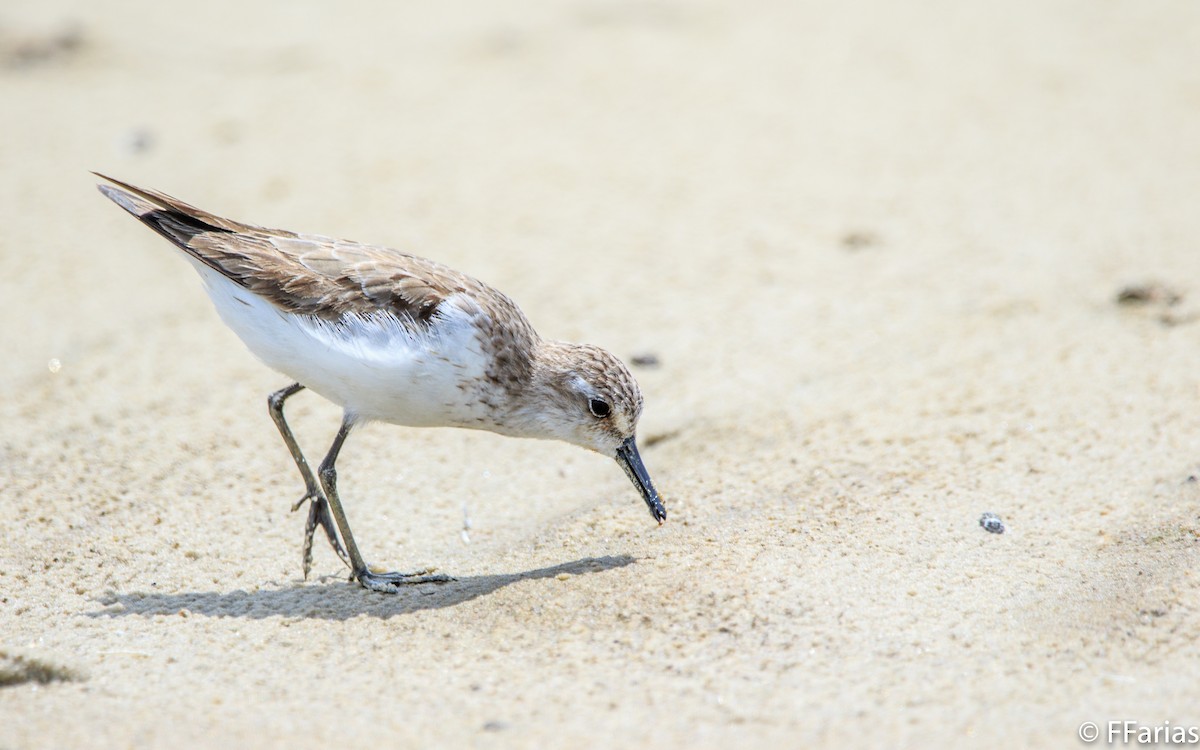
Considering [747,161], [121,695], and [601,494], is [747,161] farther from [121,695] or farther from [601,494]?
[121,695]

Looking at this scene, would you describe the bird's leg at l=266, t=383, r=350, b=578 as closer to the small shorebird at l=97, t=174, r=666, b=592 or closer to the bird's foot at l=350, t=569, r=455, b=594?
the small shorebird at l=97, t=174, r=666, b=592

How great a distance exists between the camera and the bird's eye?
5.35 metres

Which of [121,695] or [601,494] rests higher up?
[121,695]

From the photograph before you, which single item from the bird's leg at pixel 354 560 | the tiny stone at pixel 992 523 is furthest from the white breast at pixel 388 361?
the tiny stone at pixel 992 523

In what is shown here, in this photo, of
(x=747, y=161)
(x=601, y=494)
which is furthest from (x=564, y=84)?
(x=601, y=494)

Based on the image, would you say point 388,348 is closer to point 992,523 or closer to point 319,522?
A: point 319,522

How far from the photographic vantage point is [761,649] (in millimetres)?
4359

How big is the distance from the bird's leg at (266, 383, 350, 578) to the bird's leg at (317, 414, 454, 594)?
0.10 m

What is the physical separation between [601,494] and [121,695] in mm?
2556

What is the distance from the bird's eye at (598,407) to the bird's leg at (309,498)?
4.38 ft

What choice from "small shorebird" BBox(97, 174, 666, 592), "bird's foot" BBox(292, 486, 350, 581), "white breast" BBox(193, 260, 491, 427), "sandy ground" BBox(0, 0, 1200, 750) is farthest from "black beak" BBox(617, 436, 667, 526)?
"bird's foot" BBox(292, 486, 350, 581)

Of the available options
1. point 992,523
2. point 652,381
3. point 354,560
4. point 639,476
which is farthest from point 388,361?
point 992,523

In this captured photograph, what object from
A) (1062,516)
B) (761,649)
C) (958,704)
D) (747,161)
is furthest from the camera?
(747,161)

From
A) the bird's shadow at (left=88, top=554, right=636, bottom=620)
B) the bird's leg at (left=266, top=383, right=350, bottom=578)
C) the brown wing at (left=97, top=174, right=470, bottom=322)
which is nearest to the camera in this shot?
the bird's shadow at (left=88, top=554, right=636, bottom=620)
